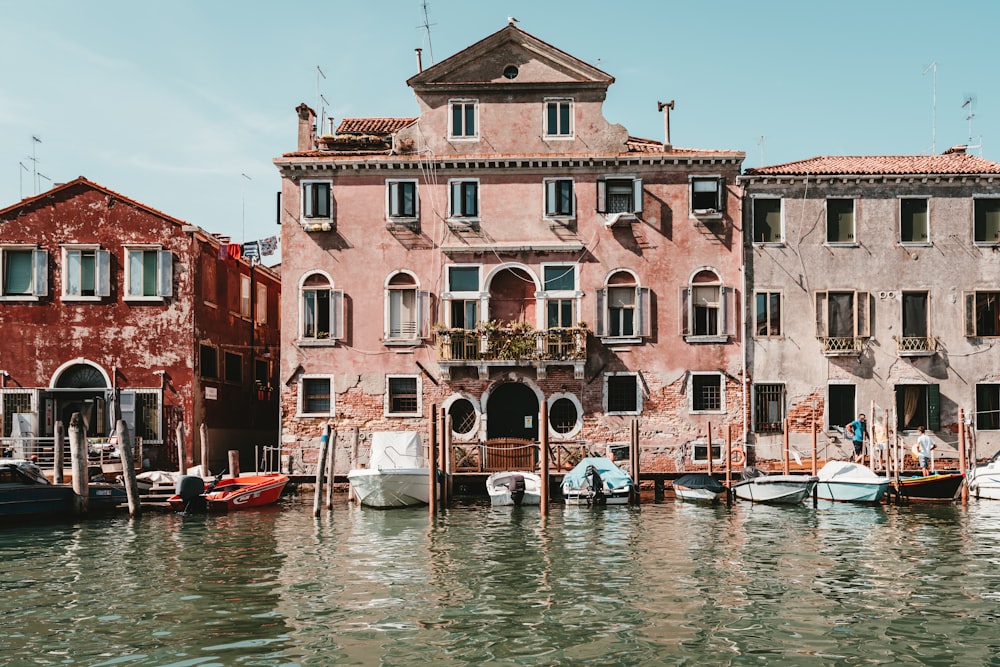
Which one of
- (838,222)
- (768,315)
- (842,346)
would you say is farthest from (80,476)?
(838,222)

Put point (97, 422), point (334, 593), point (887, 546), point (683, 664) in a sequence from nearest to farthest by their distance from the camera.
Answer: point (683, 664), point (334, 593), point (887, 546), point (97, 422)

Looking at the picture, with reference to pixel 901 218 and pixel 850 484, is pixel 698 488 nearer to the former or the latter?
pixel 850 484

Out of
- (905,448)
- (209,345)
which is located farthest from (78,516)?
(905,448)

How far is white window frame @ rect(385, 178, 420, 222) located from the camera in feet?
95.2

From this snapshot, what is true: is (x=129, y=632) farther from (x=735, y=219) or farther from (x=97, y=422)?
(x=735, y=219)

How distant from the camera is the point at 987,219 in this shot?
29.1 m

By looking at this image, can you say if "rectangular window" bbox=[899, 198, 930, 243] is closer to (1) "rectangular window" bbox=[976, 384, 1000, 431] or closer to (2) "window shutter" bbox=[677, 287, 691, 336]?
(1) "rectangular window" bbox=[976, 384, 1000, 431]

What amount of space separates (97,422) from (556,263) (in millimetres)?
Result: 13487

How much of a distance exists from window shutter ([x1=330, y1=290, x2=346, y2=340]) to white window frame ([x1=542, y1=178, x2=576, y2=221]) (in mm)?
6247

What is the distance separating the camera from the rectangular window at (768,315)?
28797 mm

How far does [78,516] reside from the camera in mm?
22016

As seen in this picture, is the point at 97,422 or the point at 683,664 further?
the point at 97,422

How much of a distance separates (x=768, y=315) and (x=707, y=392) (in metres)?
2.77

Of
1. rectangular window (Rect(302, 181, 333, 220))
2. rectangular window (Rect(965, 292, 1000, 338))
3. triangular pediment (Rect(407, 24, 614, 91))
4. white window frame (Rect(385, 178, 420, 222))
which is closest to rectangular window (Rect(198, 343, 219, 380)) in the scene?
rectangular window (Rect(302, 181, 333, 220))
